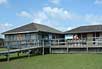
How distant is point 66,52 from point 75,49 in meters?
1.15

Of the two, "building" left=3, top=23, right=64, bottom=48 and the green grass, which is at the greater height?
"building" left=3, top=23, right=64, bottom=48

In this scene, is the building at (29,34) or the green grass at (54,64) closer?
the green grass at (54,64)

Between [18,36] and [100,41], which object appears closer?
[100,41]

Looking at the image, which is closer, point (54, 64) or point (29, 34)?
point (54, 64)

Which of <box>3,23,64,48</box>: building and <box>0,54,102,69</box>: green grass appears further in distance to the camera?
<box>3,23,64,48</box>: building

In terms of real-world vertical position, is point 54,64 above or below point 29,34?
below

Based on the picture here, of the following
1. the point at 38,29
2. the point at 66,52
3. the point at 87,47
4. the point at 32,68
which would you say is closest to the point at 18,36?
the point at 38,29

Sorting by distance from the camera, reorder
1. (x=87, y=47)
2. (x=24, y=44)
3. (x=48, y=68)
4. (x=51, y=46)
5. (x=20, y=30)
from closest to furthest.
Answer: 1. (x=48, y=68)
2. (x=87, y=47)
3. (x=51, y=46)
4. (x=24, y=44)
5. (x=20, y=30)

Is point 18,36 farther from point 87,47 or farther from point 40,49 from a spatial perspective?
point 87,47

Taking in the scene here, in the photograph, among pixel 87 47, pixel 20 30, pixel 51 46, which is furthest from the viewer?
pixel 20 30

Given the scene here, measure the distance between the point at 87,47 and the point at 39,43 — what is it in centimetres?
623

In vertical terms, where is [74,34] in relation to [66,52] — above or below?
above

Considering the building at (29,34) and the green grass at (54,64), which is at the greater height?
the building at (29,34)

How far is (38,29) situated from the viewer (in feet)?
104
